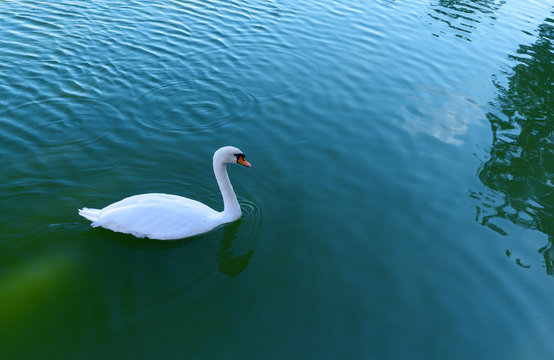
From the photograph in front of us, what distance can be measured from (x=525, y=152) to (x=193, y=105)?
350 inches

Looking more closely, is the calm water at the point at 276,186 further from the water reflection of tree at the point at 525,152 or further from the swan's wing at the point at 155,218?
the swan's wing at the point at 155,218

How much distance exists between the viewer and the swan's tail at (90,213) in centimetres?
814

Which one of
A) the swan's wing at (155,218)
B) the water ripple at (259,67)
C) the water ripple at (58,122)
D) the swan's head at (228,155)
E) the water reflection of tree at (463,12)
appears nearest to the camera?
the swan's wing at (155,218)

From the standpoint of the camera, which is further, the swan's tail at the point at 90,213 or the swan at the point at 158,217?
the swan's tail at the point at 90,213

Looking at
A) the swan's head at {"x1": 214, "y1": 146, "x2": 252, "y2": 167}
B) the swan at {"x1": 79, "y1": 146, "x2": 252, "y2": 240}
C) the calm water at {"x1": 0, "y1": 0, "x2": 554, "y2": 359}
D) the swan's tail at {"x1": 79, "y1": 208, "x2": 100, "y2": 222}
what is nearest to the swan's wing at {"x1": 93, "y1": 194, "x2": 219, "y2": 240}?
the swan at {"x1": 79, "y1": 146, "x2": 252, "y2": 240}

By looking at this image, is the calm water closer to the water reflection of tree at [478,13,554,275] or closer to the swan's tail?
the water reflection of tree at [478,13,554,275]

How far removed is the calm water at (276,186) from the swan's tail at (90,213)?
1.15 feet

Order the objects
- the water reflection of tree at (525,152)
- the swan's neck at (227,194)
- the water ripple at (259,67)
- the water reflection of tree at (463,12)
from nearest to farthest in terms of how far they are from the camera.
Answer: the swan's neck at (227,194) < the water reflection of tree at (525,152) < the water ripple at (259,67) < the water reflection of tree at (463,12)

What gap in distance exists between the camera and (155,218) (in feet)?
26.5

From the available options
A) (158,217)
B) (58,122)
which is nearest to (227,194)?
(158,217)

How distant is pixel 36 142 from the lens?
10.4 meters

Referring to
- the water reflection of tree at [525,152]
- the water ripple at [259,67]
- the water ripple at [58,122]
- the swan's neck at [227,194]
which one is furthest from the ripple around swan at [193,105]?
the water reflection of tree at [525,152]

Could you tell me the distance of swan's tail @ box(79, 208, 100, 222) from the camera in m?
8.14

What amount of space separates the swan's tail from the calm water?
35 cm
